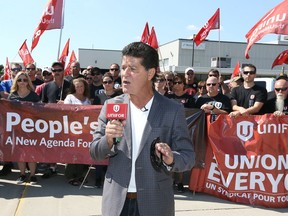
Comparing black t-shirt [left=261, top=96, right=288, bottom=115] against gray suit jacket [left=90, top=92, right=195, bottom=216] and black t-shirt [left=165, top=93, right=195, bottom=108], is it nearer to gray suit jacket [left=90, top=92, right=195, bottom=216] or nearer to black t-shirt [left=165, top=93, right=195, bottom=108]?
black t-shirt [left=165, top=93, right=195, bottom=108]

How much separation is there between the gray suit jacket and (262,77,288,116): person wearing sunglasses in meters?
3.76

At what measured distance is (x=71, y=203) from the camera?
5.25 metres

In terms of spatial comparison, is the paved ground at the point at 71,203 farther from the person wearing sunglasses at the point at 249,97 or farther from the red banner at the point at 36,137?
the person wearing sunglasses at the point at 249,97

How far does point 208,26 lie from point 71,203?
9.22 m

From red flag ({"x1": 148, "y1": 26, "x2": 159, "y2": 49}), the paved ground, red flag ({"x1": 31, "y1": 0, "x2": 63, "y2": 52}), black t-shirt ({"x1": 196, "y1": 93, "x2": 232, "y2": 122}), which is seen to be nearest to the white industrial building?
red flag ({"x1": 148, "y1": 26, "x2": 159, "y2": 49})

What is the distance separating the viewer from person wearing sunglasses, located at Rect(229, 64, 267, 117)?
5.91 m

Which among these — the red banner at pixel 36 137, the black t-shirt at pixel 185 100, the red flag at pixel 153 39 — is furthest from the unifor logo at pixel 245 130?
the red flag at pixel 153 39

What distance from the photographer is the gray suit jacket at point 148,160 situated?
7.41ft

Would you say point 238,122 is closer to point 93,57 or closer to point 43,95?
point 43,95

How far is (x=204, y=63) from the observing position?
2025 inches

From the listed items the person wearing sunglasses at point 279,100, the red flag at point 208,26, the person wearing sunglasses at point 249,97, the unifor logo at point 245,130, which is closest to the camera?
the unifor logo at point 245,130

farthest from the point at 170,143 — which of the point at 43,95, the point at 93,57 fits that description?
the point at 93,57

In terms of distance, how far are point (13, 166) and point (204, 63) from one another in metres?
46.1

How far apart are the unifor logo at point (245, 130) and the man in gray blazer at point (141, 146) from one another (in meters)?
3.49
